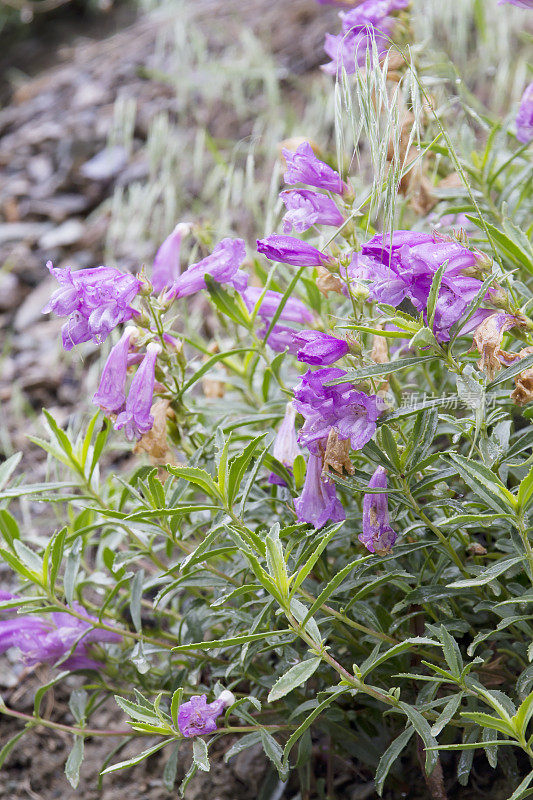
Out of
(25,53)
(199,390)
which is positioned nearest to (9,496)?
(199,390)

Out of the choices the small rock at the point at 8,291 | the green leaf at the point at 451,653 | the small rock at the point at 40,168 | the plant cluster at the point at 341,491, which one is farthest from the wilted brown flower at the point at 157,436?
the small rock at the point at 40,168

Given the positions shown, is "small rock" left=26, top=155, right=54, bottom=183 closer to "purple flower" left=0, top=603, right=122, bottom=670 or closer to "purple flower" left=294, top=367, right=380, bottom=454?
"purple flower" left=0, top=603, right=122, bottom=670

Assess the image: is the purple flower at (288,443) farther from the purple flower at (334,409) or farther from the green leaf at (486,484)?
the green leaf at (486,484)

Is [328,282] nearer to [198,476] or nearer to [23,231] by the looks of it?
[198,476]

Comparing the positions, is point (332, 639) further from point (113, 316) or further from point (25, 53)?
point (25, 53)

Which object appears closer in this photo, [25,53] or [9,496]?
[9,496]

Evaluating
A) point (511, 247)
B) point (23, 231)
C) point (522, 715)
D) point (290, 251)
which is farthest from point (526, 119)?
point (23, 231)

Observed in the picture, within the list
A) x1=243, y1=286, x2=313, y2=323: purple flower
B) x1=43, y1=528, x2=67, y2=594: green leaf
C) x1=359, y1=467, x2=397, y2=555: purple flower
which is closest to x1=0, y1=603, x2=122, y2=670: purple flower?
x1=43, y1=528, x2=67, y2=594: green leaf
